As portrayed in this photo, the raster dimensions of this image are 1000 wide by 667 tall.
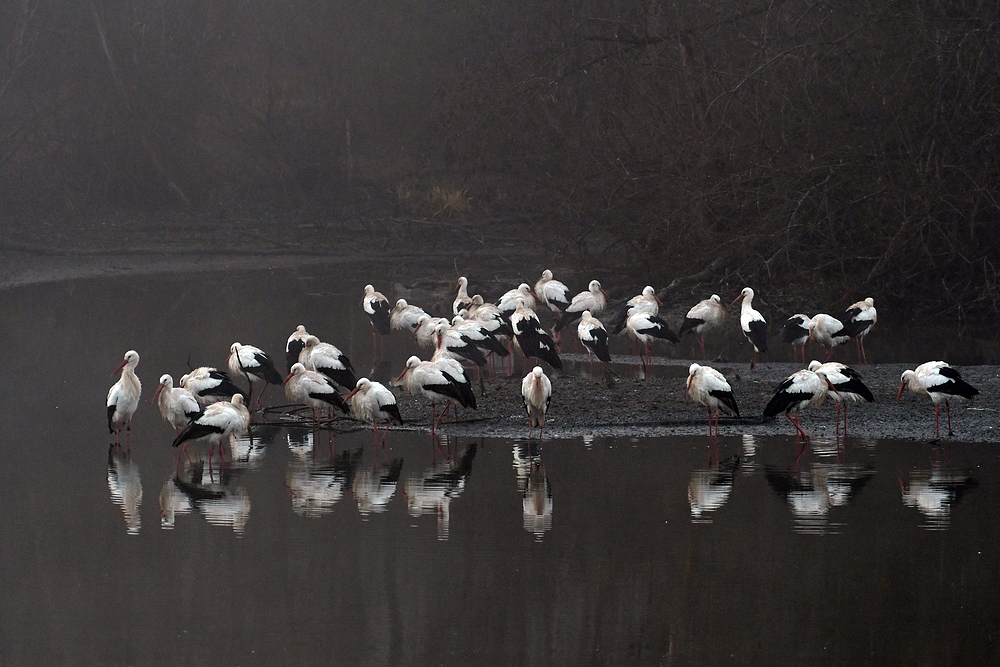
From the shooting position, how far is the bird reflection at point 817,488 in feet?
28.7

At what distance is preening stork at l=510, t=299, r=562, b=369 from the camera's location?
1490 centimetres

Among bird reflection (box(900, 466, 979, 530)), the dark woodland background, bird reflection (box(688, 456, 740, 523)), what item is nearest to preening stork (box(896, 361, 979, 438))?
bird reflection (box(900, 466, 979, 530))

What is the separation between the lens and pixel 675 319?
64.1ft

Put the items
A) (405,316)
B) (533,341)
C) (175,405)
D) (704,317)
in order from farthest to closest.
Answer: (405,316)
(704,317)
(533,341)
(175,405)

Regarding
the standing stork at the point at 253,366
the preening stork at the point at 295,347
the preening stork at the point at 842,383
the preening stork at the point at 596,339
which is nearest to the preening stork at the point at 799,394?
the preening stork at the point at 842,383

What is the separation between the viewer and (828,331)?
1538cm

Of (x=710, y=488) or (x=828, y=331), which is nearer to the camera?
(x=710, y=488)

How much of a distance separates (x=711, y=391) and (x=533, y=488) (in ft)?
7.93

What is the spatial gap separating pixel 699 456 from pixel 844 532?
2.37 meters

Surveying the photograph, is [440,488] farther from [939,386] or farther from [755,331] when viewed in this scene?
[755,331]

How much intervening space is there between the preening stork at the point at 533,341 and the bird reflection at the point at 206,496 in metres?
4.95

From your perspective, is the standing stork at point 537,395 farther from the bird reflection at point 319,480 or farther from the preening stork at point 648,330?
the preening stork at point 648,330

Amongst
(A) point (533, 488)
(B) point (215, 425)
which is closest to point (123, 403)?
(B) point (215, 425)

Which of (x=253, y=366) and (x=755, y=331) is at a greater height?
(x=755, y=331)
